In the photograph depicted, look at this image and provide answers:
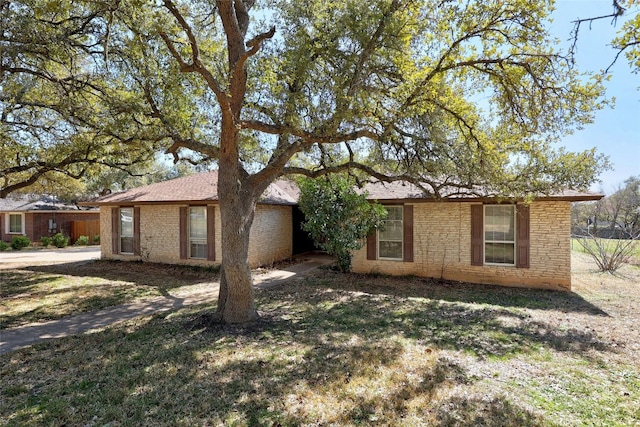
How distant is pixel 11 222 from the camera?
24.8 metres

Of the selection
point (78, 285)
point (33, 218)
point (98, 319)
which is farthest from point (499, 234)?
point (33, 218)

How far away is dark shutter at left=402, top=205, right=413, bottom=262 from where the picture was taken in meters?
11.9

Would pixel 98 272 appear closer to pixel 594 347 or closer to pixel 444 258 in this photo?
pixel 444 258

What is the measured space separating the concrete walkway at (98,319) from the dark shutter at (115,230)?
281 inches

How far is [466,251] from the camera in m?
11.3

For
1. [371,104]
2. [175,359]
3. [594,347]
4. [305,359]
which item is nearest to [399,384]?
[305,359]

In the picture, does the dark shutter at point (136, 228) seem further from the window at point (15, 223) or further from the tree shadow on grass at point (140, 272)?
the window at point (15, 223)

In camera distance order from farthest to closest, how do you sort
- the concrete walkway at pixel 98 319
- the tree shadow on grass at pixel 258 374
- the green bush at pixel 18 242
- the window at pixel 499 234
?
1. the green bush at pixel 18 242
2. the window at pixel 499 234
3. the concrete walkway at pixel 98 319
4. the tree shadow on grass at pixel 258 374

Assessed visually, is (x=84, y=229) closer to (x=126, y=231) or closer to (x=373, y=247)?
(x=126, y=231)

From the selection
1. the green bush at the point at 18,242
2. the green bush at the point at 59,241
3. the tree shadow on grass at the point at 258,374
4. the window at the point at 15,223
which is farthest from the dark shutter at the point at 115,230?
the window at the point at 15,223

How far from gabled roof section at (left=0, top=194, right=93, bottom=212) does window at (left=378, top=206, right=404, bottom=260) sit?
22.8 m

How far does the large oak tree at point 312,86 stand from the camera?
6570 millimetres

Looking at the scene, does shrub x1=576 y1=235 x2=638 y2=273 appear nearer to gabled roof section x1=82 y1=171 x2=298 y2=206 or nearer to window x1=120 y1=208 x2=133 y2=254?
gabled roof section x1=82 y1=171 x2=298 y2=206

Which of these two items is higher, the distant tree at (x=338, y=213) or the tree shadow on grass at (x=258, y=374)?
the distant tree at (x=338, y=213)
